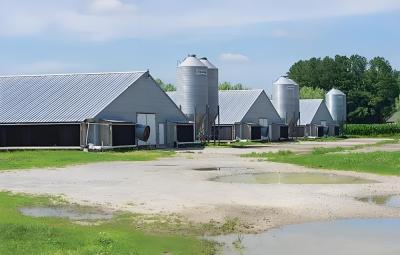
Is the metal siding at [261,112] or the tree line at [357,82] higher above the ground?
the tree line at [357,82]

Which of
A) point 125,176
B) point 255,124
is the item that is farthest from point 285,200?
point 255,124

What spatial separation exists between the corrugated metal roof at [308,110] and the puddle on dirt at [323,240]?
8683 centimetres

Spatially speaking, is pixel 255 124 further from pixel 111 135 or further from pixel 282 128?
pixel 111 135

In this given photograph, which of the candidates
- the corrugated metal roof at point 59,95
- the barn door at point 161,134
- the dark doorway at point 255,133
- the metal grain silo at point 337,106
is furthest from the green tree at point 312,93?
the corrugated metal roof at point 59,95

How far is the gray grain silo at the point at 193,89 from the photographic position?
64.4 m

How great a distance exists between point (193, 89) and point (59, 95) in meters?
15.0

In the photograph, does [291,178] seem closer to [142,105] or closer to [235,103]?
[142,105]

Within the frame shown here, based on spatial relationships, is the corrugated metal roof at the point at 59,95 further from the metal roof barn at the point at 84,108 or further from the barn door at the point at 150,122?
the barn door at the point at 150,122

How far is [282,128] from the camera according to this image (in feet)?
281

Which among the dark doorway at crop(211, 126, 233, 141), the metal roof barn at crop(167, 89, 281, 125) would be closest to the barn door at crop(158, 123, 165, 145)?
the dark doorway at crop(211, 126, 233, 141)

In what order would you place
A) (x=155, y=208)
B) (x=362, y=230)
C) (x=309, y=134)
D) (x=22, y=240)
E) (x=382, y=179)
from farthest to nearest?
(x=309, y=134), (x=382, y=179), (x=155, y=208), (x=362, y=230), (x=22, y=240)

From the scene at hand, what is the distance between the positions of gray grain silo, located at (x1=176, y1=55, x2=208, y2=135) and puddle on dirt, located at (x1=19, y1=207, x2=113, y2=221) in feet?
160

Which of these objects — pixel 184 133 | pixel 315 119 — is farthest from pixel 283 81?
pixel 184 133

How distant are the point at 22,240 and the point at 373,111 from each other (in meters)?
139
